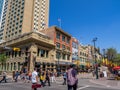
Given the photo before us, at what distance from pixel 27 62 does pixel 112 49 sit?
139 ft

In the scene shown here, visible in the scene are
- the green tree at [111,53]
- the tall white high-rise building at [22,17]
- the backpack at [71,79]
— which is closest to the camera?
the backpack at [71,79]

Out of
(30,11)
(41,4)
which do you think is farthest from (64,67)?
(41,4)

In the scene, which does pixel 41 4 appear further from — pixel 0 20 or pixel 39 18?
pixel 0 20

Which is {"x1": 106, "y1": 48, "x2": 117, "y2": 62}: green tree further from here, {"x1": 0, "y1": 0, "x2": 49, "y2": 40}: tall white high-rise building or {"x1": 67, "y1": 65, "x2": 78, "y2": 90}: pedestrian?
{"x1": 67, "y1": 65, "x2": 78, "y2": 90}: pedestrian

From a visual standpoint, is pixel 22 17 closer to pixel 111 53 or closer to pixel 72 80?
pixel 111 53

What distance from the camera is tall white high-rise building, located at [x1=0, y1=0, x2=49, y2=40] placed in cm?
7191

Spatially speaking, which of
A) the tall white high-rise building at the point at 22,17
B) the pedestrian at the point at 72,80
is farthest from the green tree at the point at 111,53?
the pedestrian at the point at 72,80

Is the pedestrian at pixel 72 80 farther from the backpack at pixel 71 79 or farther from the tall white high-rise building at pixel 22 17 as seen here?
the tall white high-rise building at pixel 22 17

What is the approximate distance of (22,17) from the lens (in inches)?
2837

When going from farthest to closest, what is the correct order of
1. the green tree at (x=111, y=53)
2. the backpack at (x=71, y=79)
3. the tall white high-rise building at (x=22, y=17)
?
the tall white high-rise building at (x=22, y=17) < the green tree at (x=111, y=53) < the backpack at (x=71, y=79)

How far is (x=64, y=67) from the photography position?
46.3 meters

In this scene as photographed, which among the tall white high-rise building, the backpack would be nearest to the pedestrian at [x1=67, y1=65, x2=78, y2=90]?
the backpack

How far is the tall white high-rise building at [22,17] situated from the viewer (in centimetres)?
7191

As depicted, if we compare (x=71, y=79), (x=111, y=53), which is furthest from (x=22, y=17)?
(x=71, y=79)
